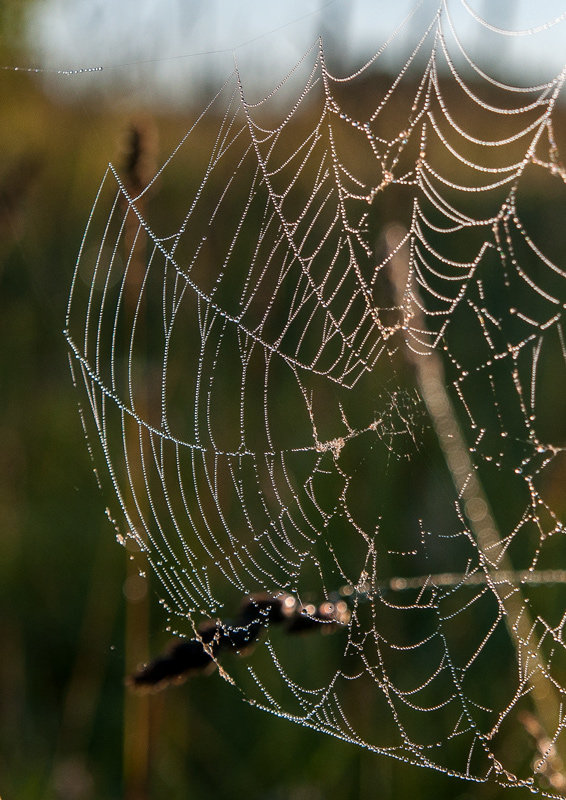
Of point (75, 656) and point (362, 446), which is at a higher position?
point (362, 446)

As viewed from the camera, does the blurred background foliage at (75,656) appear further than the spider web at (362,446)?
Yes

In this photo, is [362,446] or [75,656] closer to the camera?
[75,656]

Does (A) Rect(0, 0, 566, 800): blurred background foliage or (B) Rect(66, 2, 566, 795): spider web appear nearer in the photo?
(B) Rect(66, 2, 566, 795): spider web

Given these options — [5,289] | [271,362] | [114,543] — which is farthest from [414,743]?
[5,289]

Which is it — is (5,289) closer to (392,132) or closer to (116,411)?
(116,411)
